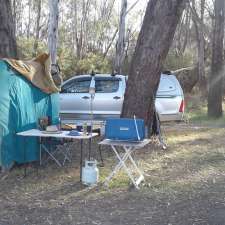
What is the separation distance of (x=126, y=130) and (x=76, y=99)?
21.8 feet

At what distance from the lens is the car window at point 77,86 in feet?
47.1

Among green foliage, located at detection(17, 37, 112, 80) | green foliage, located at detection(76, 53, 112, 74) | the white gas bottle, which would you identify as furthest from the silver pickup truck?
green foliage, located at detection(76, 53, 112, 74)

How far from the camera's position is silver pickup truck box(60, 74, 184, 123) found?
13969mm

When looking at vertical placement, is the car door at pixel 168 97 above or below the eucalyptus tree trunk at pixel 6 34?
below


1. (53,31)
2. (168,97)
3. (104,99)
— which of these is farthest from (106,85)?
(53,31)

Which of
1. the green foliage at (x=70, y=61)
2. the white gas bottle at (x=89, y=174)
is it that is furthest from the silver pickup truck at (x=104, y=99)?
the green foliage at (x=70, y=61)

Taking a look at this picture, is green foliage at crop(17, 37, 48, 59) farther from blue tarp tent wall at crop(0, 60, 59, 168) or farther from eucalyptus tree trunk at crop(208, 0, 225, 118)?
blue tarp tent wall at crop(0, 60, 59, 168)

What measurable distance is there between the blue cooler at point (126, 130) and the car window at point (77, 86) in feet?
21.7

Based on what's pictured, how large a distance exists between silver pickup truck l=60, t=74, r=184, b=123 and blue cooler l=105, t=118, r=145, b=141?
236 inches

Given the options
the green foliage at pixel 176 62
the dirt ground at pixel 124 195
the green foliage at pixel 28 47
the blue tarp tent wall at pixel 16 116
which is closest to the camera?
the dirt ground at pixel 124 195

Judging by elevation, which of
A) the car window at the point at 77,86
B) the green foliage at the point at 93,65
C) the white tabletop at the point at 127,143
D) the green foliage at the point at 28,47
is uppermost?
the green foliage at the point at 28,47

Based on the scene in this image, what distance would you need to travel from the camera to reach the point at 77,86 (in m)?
14.5

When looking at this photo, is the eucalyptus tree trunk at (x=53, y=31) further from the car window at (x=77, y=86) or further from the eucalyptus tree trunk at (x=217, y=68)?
the eucalyptus tree trunk at (x=217, y=68)

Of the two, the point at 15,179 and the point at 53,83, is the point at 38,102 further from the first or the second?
the point at 15,179
